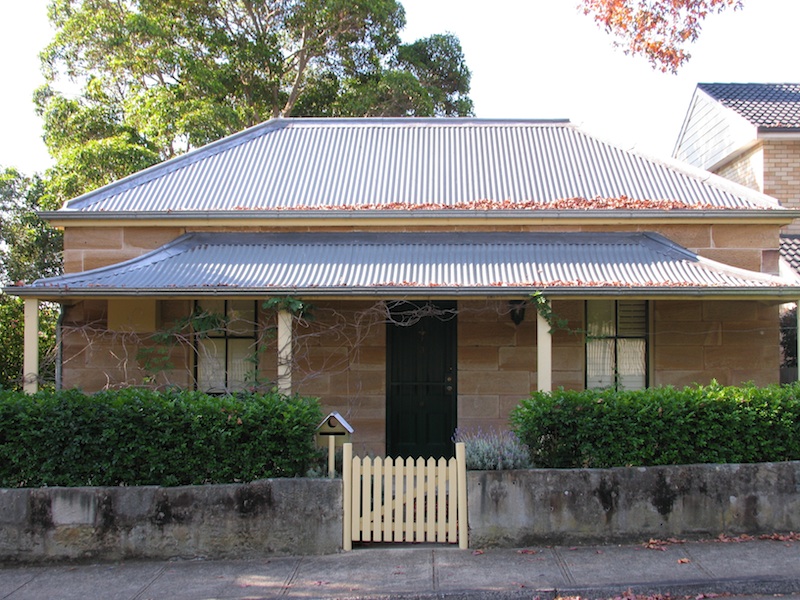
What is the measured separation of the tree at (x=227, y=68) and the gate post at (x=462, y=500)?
49.8 ft

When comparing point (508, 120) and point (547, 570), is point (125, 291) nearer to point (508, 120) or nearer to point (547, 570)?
point (547, 570)

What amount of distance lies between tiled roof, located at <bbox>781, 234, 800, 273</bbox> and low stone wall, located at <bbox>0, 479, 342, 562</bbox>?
8498mm

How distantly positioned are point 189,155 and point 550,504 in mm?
8273

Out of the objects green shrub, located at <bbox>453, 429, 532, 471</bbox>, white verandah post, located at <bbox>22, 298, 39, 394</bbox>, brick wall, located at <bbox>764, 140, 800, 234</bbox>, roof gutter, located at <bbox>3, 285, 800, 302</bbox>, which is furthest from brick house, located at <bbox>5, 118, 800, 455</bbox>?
brick wall, located at <bbox>764, 140, 800, 234</bbox>

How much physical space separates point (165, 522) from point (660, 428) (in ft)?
15.0

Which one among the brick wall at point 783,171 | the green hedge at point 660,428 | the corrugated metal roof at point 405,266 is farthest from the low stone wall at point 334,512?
the brick wall at point 783,171

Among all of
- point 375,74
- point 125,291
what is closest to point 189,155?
point 125,291

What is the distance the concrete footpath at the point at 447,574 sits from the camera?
235 inches

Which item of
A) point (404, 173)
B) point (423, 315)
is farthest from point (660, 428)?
point (404, 173)

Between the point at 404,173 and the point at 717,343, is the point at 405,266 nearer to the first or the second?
the point at 404,173

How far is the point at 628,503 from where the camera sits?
22.9 ft

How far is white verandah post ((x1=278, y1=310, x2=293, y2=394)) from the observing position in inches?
347

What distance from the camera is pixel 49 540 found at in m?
6.80

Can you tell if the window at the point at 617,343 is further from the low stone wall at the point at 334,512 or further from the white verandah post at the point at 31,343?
the white verandah post at the point at 31,343
